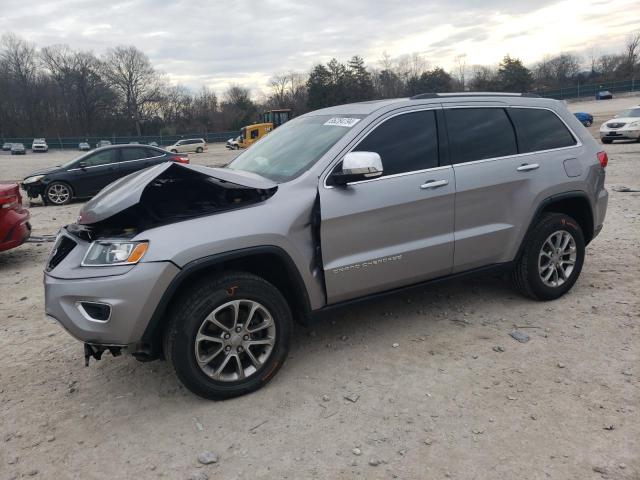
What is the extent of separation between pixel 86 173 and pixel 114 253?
10866 mm

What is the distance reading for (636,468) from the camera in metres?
2.45

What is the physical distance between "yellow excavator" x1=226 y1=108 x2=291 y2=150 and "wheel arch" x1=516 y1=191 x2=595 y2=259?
38.3 m

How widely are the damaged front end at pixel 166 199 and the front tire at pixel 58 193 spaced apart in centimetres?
999

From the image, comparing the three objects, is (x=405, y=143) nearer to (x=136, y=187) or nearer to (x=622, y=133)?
(x=136, y=187)

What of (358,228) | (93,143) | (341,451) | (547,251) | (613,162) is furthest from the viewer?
(93,143)

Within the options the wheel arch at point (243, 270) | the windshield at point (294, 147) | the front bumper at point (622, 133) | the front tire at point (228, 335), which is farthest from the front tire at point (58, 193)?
the front bumper at point (622, 133)

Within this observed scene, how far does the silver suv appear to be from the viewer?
294 cm

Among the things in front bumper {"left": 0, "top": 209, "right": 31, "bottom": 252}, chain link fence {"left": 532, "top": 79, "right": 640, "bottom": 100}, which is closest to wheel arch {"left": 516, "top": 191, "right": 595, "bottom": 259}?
front bumper {"left": 0, "top": 209, "right": 31, "bottom": 252}

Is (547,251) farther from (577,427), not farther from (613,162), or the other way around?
(613,162)

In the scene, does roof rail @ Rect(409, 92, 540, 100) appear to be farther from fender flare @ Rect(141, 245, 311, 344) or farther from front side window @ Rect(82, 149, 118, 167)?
front side window @ Rect(82, 149, 118, 167)

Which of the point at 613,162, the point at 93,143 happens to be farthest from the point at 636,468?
the point at 93,143

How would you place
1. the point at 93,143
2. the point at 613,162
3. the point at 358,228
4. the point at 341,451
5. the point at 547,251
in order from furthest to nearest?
the point at 93,143 → the point at 613,162 → the point at 547,251 → the point at 358,228 → the point at 341,451

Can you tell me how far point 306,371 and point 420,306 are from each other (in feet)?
4.91

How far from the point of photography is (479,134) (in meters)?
4.11
